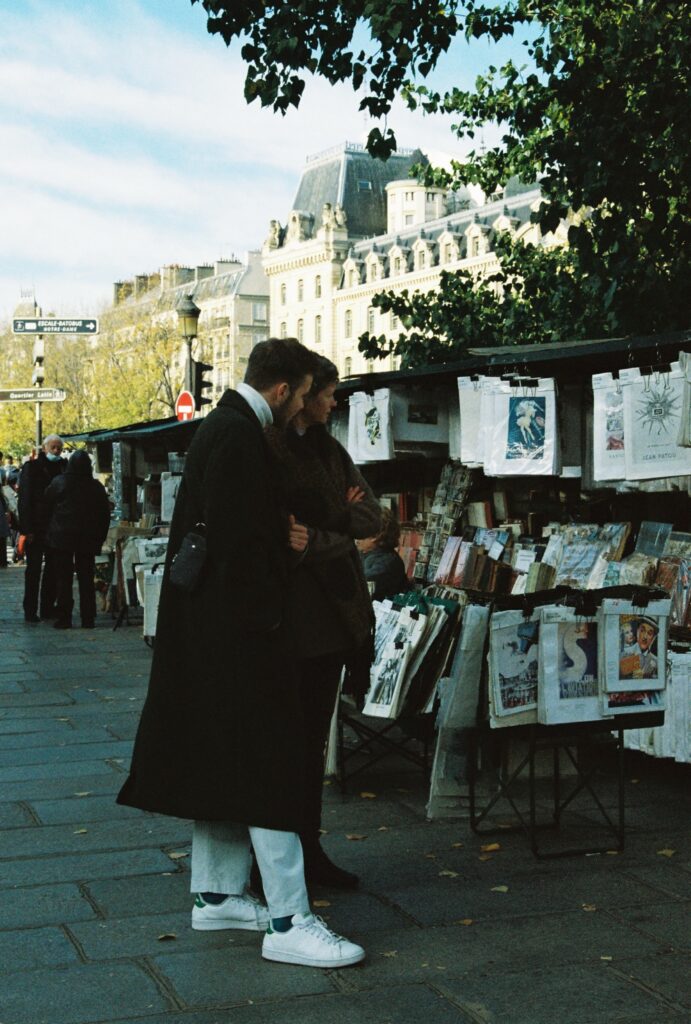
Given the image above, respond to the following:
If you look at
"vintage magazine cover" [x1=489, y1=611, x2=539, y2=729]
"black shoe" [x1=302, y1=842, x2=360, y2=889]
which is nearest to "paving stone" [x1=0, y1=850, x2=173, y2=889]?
"black shoe" [x1=302, y1=842, x2=360, y2=889]

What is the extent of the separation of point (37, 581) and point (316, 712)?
11.2 meters

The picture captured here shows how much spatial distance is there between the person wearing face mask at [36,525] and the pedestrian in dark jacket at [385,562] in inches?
299

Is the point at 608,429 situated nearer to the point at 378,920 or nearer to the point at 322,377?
the point at 322,377

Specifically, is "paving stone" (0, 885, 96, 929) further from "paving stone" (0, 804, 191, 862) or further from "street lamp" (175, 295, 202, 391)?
"street lamp" (175, 295, 202, 391)

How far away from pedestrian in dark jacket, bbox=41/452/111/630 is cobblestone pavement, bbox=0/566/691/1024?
7.37 metres

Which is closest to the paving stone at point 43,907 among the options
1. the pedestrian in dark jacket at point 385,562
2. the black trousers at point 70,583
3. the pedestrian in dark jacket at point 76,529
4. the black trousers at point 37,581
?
the pedestrian in dark jacket at point 385,562

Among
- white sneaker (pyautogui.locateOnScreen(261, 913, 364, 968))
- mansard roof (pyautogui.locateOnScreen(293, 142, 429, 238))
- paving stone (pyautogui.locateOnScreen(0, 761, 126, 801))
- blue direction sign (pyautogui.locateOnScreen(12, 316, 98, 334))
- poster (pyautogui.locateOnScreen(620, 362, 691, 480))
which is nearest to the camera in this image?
white sneaker (pyautogui.locateOnScreen(261, 913, 364, 968))

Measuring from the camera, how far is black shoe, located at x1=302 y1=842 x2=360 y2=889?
5.16 m

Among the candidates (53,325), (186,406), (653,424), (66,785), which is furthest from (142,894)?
(53,325)

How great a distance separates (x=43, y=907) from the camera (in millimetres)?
4957

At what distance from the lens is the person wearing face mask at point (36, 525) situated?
1539 cm

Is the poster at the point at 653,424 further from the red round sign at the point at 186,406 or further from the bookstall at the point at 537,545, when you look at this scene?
the red round sign at the point at 186,406

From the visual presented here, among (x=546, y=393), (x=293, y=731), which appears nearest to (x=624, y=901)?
(x=293, y=731)

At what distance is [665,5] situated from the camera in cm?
1205
